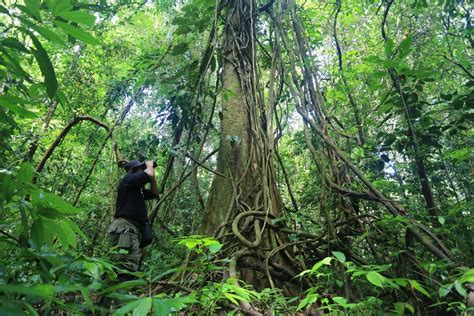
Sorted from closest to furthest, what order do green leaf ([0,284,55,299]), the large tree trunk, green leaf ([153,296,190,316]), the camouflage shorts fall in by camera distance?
green leaf ([0,284,55,299]) < green leaf ([153,296,190,316]) < the large tree trunk < the camouflage shorts

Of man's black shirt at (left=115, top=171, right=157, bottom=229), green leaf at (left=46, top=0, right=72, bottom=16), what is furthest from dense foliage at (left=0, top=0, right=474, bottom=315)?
man's black shirt at (left=115, top=171, right=157, bottom=229)

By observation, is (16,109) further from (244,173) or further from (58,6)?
(244,173)

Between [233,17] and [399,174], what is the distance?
2.87 meters

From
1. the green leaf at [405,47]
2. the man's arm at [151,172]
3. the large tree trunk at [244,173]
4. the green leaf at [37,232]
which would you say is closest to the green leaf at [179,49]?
the large tree trunk at [244,173]

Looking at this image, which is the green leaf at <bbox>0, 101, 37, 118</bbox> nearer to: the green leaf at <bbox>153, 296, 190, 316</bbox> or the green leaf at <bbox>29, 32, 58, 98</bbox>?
the green leaf at <bbox>29, 32, 58, 98</bbox>

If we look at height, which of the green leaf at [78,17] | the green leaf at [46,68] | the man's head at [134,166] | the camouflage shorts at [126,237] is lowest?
the camouflage shorts at [126,237]

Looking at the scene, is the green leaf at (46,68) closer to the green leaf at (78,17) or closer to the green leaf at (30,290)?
the green leaf at (78,17)

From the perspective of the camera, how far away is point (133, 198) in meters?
2.58

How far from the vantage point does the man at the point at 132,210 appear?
A: 96.0 inches

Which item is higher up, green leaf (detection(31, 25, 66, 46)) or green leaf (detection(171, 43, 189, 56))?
green leaf (detection(171, 43, 189, 56))

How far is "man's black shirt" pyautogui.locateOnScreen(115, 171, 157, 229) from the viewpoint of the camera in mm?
2502

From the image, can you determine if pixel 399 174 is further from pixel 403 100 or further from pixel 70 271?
pixel 70 271

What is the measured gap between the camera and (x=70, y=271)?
0.84 meters

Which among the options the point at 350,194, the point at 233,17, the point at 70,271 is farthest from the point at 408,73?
the point at 70,271
